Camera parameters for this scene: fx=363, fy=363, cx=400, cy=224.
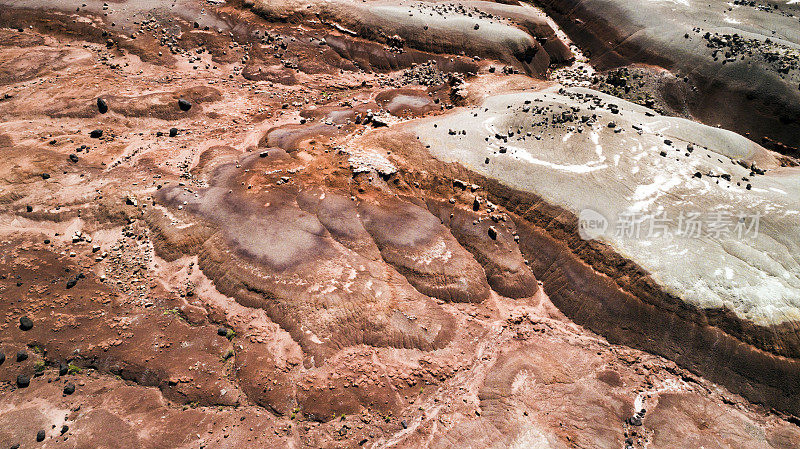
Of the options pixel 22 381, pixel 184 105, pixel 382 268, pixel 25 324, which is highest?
pixel 184 105

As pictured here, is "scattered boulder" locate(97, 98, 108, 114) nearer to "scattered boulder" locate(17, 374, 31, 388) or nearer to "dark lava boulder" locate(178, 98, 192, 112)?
"dark lava boulder" locate(178, 98, 192, 112)

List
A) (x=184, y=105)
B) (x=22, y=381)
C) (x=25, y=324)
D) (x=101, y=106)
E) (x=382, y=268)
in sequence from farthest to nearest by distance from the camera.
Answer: (x=184, y=105)
(x=101, y=106)
(x=382, y=268)
(x=25, y=324)
(x=22, y=381)

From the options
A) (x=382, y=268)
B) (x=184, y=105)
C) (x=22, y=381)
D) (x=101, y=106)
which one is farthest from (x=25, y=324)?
(x=184, y=105)

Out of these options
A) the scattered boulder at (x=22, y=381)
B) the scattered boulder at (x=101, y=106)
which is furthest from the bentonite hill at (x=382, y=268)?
the scattered boulder at (x=101, y=106)

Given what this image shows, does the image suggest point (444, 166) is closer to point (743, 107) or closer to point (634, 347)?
point (634, 347)

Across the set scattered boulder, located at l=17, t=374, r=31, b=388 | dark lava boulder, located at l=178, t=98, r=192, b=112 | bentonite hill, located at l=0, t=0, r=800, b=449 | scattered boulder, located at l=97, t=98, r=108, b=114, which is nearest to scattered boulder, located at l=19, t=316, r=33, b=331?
bentonite hill, located at l=0, t=0, r=800, b=449

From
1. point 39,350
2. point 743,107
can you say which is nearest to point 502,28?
point 743,107

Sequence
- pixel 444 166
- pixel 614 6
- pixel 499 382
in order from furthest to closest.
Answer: pixel 614 6 < pixel 444 166 < pixel 499 382

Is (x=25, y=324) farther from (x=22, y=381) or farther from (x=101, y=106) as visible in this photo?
(x=101, y=106)
